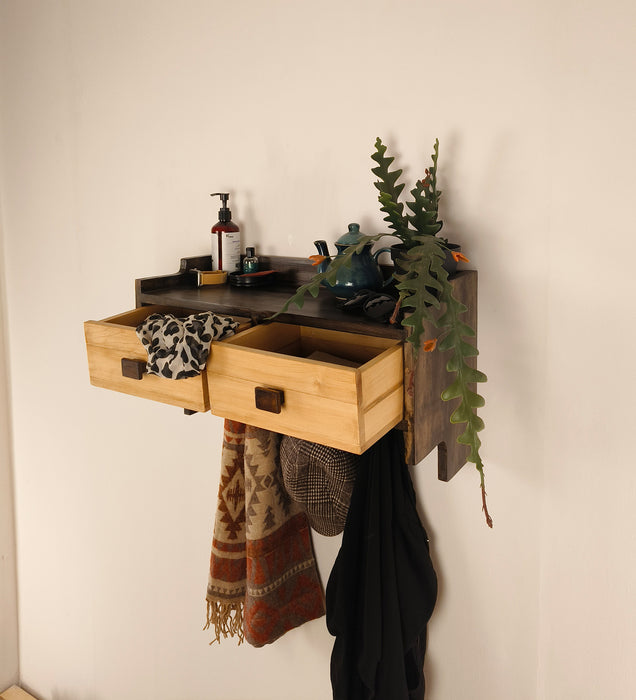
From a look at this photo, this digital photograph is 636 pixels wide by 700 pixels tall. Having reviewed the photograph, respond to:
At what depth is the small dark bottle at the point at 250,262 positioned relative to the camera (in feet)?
4.29

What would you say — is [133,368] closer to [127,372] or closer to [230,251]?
[127,372]

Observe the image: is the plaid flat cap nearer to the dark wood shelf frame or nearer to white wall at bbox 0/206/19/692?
the dark wood shelf frame

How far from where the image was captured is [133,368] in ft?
3.60

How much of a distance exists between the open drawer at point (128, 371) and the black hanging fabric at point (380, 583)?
13.6 inches

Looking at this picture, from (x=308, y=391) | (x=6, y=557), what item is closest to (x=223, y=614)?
Answer: (x=308, y=391)

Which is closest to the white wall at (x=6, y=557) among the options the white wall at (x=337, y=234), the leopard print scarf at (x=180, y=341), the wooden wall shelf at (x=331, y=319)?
the white wall at (x=337, y=234)

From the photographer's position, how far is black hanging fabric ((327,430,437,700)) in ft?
3.78

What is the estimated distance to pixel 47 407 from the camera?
76.9 inches

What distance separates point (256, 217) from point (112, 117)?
0.53 meters

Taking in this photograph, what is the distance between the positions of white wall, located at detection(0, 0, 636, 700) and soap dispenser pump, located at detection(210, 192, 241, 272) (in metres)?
0.05

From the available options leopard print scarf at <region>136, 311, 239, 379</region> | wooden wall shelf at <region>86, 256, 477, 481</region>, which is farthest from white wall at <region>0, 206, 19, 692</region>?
leopard print scarf at <region>136, 311, 239, 379</region>

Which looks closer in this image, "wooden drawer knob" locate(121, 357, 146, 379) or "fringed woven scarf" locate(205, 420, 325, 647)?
"wooden drawer knob" locate(121, 357, 146, 379)

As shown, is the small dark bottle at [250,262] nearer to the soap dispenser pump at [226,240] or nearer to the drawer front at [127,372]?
the soap dispenser pump at [226,240]

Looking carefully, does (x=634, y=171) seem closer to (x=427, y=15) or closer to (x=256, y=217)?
(x=427, y=15)
